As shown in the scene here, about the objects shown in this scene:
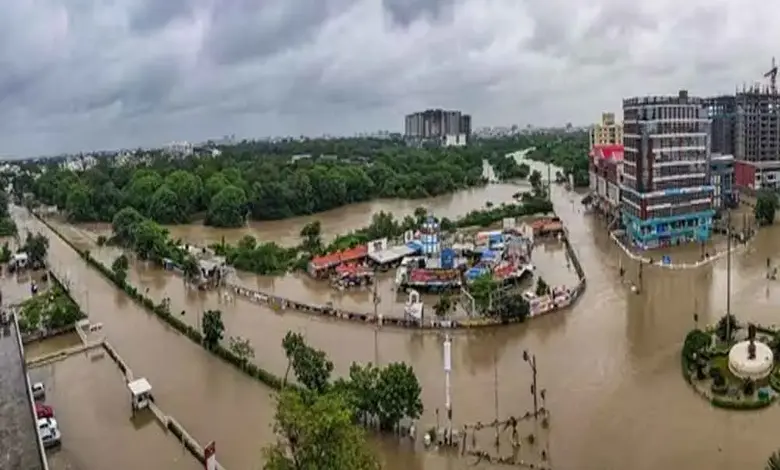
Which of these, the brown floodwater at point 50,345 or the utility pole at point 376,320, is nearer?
the utility pole at point 376,320

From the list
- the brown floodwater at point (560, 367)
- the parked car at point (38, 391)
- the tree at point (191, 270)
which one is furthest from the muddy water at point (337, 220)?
the parked car at point (38, 391)

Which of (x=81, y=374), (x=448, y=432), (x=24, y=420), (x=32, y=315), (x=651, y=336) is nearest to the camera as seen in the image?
(x=24, y=420)

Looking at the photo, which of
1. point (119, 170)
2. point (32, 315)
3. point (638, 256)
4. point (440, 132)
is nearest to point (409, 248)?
point (638, 256)

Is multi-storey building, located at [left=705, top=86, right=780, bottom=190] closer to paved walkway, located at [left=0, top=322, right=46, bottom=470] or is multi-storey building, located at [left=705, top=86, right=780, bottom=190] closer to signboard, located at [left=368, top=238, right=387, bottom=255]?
signboard, located at [left=368, top=238, right=387, bottom=255]

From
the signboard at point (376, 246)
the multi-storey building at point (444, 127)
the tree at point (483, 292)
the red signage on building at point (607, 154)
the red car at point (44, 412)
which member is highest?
the multi-storey building at point (444, 127)

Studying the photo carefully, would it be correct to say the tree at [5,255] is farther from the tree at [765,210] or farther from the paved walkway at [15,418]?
the tree at [765,210]

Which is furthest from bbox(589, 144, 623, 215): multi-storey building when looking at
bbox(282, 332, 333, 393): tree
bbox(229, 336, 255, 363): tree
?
bbox(282, 332, 333, 393): tree

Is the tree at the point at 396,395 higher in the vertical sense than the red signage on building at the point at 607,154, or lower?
lower

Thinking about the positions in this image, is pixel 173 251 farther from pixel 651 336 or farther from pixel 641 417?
pixel 641 417
